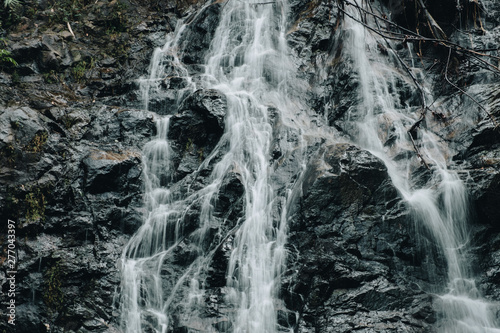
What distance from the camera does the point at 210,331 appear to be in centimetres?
621

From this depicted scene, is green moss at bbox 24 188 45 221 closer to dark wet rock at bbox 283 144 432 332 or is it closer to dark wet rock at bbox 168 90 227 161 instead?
dark wet rock at bbox 168 90 227 161

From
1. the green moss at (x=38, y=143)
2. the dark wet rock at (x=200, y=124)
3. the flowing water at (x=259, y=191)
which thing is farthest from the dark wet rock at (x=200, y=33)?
the green moss at (x=38, y=143)

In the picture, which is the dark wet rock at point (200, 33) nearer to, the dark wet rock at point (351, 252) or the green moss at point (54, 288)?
the dark wet rock at point (351, 252)

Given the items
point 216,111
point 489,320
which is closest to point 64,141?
point 216,111

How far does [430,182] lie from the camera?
292 inches

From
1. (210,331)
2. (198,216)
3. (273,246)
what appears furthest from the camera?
(198,216)

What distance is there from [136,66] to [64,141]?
13.9 feet

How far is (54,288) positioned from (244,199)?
3934 mm

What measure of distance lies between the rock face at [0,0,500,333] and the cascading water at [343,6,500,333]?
0.67 feet

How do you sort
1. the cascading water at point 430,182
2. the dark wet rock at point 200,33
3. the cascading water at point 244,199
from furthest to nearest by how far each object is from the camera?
1. the dark wet rock at point 200,33
2. the cascading water at point 244,199
3. the cascading water at point 430,182

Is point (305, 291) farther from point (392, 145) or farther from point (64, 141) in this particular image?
point (64, 141)

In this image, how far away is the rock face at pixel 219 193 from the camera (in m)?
6.45

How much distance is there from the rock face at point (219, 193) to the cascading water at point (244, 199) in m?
0.17

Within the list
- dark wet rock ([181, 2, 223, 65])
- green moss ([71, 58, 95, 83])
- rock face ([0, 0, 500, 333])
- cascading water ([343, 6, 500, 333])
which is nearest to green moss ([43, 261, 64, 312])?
rock face ([0, 0, 500, 333])
